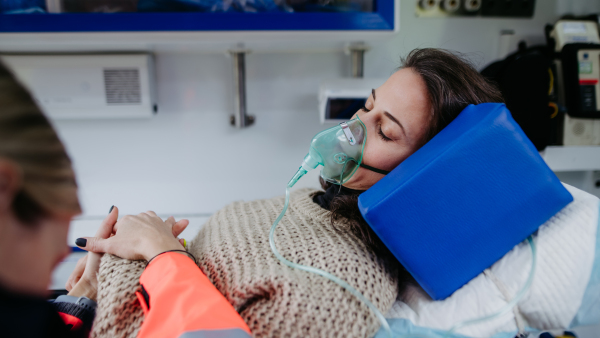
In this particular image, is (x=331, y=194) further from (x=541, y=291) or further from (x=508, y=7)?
(x=508, y=7)

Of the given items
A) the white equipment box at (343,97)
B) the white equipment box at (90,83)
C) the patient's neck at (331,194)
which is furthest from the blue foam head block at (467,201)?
the white equipment box at (90,83)

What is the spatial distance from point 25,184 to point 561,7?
207 centimetres

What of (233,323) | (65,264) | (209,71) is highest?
(209,71)

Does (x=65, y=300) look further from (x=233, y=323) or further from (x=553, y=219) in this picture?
(x=553, y=219)

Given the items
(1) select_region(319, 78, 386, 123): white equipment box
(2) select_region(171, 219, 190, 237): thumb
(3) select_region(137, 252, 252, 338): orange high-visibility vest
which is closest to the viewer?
(3) select_region(137, 252, 252, 338): orange high-visibility vest

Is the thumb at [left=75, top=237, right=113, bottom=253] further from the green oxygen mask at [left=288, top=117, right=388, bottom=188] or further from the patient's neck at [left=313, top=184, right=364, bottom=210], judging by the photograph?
the patient's neck at [left=313, top=184, right=364, bottom=210]

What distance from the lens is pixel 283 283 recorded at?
0.67 meters

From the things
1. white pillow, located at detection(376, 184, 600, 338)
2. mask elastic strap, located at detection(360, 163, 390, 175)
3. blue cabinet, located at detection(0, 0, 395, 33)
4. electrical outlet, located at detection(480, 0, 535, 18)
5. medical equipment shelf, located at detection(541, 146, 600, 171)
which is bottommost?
white pillow, located at detection(376, 184, 600, 338)

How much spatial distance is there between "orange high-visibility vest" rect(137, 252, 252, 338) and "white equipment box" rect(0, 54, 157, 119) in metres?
1.00

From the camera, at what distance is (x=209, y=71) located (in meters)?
1.56

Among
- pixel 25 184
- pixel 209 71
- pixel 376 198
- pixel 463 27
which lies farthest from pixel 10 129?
pixel 463 27

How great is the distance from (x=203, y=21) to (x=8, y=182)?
921 millimetres

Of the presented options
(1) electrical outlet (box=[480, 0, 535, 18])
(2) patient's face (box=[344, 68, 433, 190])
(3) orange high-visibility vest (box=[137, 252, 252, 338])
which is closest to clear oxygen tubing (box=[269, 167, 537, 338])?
(3) orange high-visibility vest (box=[137, 252, 252, 338])

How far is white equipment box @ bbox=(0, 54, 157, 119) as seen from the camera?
1.44m
